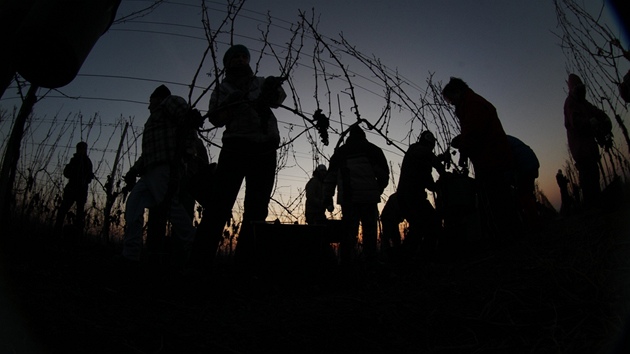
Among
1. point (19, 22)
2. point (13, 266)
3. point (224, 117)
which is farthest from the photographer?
point (224, 117)

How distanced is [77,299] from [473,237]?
11.6 ft

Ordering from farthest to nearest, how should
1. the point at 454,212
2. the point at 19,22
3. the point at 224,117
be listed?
the point at 454,212
the point at 224,117
the point at 19,22

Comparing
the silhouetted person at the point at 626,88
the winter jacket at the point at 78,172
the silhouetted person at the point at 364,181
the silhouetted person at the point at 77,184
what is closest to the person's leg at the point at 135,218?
the silhouetted person at the point at 364,181

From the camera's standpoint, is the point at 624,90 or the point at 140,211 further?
the point at 140,211

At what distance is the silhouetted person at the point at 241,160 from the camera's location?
262 cm

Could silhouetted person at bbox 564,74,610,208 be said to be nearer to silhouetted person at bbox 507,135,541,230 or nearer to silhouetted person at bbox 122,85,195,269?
silhouetted person at bbox 507,135,541,230

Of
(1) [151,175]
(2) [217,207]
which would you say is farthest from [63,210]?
(2) [217,207]

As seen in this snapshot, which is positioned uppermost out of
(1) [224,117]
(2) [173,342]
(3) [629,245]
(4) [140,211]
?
(1) [224,117]

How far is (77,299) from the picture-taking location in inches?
70.8

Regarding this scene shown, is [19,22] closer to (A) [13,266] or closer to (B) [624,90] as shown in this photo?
(A) [13,266]

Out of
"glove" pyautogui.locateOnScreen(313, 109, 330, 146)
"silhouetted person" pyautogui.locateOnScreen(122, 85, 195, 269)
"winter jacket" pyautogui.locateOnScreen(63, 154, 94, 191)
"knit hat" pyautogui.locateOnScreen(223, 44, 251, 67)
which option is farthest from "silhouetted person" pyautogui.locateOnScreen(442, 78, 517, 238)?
"winter jacket" pyautogui.locateOnScreen(63, 154, 94, 191)

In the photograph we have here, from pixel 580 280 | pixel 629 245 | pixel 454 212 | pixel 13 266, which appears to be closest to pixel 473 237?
pixel 454 212

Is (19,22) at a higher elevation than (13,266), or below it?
higher

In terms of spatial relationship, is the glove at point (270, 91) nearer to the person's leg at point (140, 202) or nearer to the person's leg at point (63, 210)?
the person's leg at point (140, 202)
